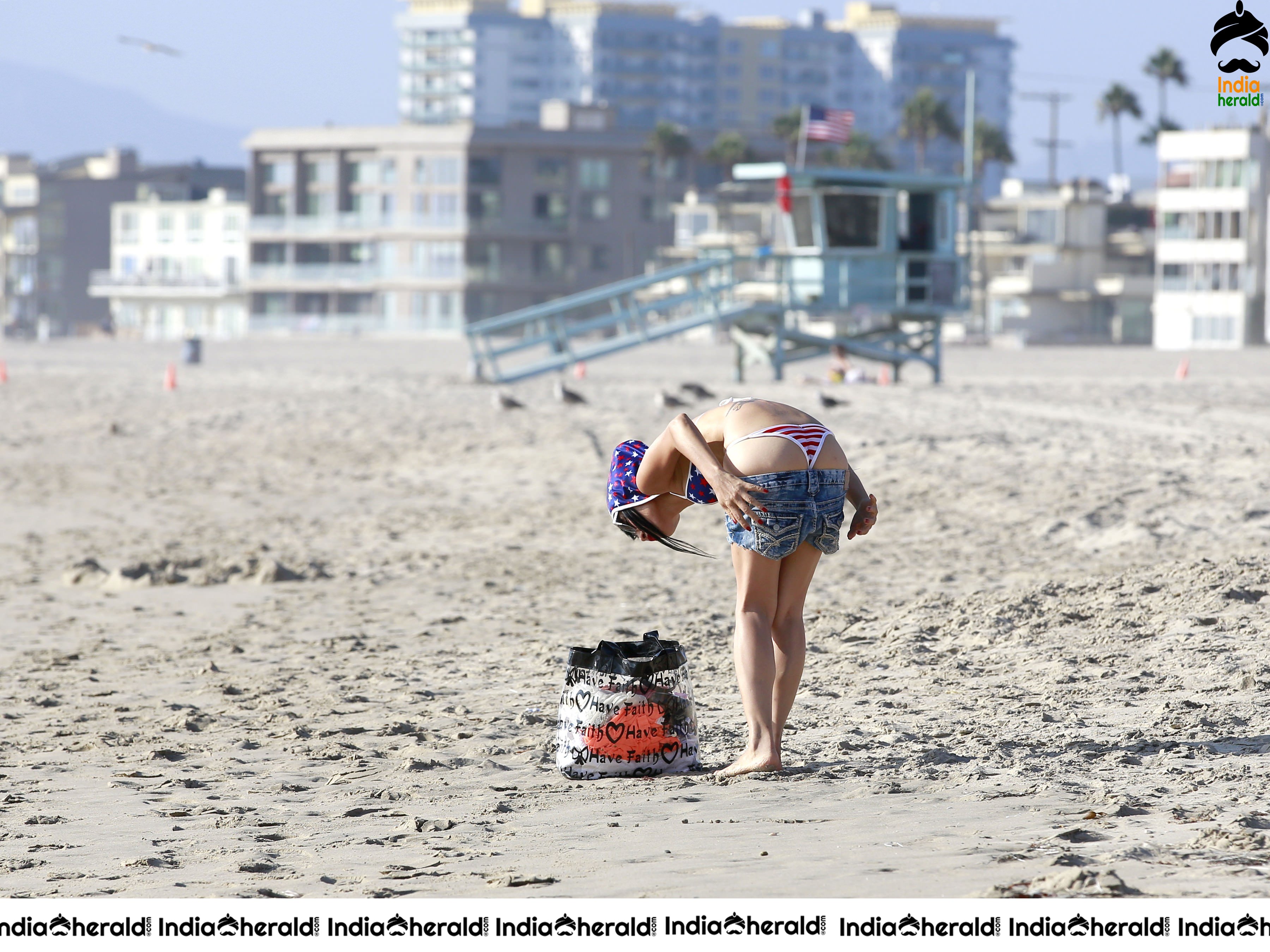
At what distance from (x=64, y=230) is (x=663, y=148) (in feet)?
135

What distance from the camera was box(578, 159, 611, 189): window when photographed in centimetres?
8812

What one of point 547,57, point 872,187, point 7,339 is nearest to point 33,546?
point 872,187

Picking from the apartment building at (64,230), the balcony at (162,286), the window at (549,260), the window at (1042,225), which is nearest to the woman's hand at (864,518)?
the window at (1042,225)

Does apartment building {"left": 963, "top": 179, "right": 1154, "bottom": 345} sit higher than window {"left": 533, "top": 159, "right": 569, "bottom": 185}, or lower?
lower

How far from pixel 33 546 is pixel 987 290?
73039mm

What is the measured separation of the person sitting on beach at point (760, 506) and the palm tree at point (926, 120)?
3834 inches

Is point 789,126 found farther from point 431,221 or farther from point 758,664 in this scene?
point 758,664

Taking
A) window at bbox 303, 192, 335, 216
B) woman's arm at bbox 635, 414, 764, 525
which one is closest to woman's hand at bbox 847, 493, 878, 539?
woman's arm at bbox 635, 414, 764, 525

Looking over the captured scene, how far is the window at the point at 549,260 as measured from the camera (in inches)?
3415

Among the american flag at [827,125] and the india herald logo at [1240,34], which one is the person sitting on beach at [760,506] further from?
the american flag at [827,125]

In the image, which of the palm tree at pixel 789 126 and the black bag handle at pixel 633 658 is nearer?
the black bag handle at pixel 633 658

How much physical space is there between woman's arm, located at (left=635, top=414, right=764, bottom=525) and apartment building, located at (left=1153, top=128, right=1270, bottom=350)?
68.0m

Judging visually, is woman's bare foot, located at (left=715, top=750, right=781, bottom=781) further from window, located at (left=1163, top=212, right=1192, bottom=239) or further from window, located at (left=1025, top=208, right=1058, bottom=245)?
window, located at (left=1025, top=208, right=1058, bottom=245)

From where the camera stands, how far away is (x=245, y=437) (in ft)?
69.2
